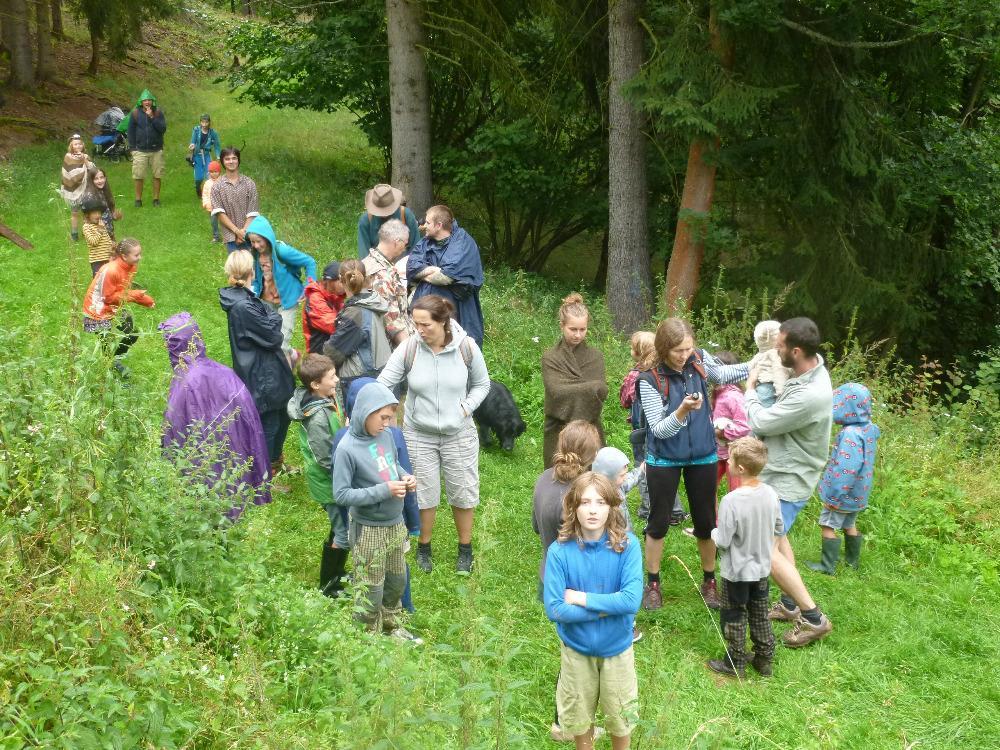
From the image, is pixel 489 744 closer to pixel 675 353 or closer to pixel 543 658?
pixel 543 658

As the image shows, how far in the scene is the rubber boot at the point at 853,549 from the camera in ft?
23.6

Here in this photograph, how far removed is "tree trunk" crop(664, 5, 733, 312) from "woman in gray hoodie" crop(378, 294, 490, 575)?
6237 mm

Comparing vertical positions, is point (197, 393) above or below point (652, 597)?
above

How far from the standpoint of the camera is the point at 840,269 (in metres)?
13.9

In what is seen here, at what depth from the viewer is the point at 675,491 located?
6.16 metres

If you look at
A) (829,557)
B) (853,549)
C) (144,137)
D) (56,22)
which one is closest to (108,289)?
(829,557)

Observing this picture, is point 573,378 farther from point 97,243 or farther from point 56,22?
point 56,22

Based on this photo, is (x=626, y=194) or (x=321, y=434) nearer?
(x=321, y=434)

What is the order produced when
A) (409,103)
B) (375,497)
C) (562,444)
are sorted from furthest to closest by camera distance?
(409,103), (375,497), (562,444)

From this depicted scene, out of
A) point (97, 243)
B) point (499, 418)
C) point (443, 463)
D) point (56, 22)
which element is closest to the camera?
point (443, 463)

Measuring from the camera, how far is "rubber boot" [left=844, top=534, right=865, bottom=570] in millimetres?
7180

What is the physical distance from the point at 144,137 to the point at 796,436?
43.1 ft

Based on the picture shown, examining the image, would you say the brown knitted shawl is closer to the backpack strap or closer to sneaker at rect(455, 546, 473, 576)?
the backpack strap

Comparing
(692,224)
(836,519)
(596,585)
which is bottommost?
(836,519)
